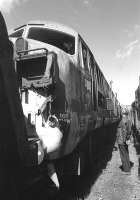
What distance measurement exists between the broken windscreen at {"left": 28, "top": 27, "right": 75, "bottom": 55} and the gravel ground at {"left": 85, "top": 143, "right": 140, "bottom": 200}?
303cm

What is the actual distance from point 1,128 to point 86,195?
3.48m

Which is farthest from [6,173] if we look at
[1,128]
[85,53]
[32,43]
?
[85,53]

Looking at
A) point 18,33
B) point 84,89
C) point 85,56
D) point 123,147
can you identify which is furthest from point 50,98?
point 123,147

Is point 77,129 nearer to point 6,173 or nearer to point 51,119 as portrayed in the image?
point 51,119

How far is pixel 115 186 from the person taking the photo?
638 cm

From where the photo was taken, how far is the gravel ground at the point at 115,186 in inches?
219

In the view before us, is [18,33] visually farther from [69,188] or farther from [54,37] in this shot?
[69,188]

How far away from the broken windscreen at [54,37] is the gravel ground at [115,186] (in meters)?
3.03

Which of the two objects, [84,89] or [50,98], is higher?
[84,89]

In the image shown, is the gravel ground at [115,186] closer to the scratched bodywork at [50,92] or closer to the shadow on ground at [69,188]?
the shadow on ground at [69,188]

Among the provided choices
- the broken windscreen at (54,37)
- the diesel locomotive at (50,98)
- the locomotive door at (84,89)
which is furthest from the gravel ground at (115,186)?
the broken windscreen at (54,37)

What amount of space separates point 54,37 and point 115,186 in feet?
12.1

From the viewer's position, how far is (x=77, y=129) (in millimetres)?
4910

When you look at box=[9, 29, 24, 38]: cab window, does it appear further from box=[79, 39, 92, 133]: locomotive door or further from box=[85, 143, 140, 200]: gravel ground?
box=[85, 143, 140, 200]: gravel ground
